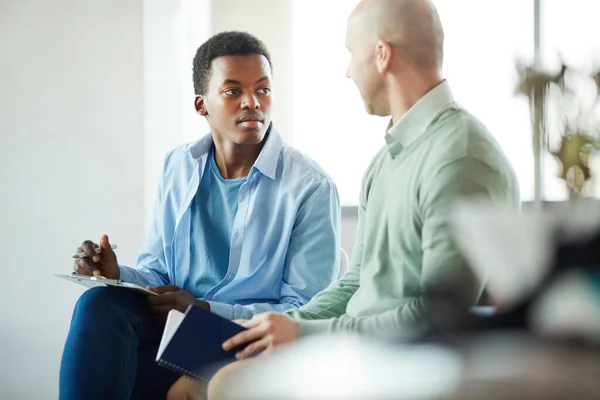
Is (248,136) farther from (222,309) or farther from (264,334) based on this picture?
(264,334)

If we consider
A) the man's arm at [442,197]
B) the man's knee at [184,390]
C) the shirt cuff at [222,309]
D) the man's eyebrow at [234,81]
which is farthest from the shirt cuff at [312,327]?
the man's eyebrow at [234,81]

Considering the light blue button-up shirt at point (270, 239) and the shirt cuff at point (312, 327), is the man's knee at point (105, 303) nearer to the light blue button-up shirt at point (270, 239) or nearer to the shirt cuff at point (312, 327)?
the light blue button-up shirt at point (270, 239)

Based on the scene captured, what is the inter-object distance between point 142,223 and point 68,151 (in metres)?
0.44

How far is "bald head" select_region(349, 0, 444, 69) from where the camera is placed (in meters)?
1.64

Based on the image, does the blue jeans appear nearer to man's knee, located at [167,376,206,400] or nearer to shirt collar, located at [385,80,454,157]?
man's knee, located at [167,376,206,400]

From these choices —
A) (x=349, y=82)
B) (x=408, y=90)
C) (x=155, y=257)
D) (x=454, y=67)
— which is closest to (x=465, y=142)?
(x=408, y=90)

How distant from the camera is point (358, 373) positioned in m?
0.72

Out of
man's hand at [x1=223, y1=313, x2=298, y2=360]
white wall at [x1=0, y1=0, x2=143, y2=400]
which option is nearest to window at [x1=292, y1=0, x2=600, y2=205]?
white wall at [x1=0, y1=0, x2=143, y2=400]

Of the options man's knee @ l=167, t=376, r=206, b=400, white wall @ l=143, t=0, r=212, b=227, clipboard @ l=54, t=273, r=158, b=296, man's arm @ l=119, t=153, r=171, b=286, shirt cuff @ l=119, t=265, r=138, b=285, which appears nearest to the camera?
man's knee @ l=167, t=376, r=206, b=400

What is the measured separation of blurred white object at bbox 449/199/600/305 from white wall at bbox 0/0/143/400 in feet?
9.09

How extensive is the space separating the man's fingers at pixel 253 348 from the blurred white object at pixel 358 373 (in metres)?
0.49

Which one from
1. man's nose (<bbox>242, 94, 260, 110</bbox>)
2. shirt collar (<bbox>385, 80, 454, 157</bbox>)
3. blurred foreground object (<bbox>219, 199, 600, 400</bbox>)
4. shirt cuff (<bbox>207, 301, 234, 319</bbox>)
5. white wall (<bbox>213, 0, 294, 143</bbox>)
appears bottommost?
shirt cuff (<bbox>207, 301, 234, 319</bbox>)

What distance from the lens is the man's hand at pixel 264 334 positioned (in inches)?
53.8

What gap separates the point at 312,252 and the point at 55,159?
5.41 feet
